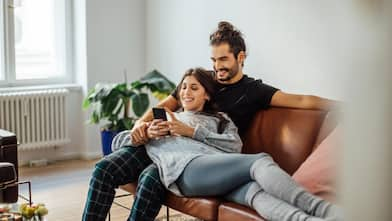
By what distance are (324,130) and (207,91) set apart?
0.63 m

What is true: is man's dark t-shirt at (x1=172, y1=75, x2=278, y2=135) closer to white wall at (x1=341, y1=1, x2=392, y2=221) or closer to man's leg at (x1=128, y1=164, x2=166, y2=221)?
man's leg at (x1=128, y1=164, x2=166, y2=221)

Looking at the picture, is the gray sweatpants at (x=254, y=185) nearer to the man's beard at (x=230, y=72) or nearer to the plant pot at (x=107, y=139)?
the man's beard at (x=230, y=72)

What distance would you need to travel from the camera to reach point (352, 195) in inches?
16.0

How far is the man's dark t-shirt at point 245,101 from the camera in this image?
2977mm

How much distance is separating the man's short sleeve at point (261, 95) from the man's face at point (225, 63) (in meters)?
0.14

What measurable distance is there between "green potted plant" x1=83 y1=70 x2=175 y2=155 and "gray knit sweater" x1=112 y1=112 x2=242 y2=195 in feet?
4.74

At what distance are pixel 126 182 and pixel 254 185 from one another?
2.29 ft

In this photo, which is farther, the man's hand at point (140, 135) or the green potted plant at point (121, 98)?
the green potted plant at point (121, 98)

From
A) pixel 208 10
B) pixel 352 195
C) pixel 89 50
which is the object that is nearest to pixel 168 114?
pixel 208 10

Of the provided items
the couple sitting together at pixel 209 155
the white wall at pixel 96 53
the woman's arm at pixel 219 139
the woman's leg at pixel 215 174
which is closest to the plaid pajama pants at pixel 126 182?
the couple sitting together at pixel 209 155

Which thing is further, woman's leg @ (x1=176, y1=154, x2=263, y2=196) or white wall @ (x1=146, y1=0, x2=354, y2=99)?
white wall @ (x1=146, y1=0, x2=354, y2=99)

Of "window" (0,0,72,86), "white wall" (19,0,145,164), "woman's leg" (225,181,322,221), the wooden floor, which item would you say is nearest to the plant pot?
the wooden floor

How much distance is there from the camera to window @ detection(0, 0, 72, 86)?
4.74 meters

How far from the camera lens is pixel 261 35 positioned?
427cm
